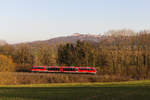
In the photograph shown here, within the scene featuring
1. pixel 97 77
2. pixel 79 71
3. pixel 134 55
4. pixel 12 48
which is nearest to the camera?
pixel 97 77

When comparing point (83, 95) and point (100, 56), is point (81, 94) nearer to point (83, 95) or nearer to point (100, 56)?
point (83, 95)

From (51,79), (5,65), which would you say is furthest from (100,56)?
(5,65)

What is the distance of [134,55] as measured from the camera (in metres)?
60.6

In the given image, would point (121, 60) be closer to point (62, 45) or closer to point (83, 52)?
point (83, 52)

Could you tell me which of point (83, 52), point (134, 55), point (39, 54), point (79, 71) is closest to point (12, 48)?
point (39, 54)

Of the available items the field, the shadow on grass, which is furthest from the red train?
the shadow on grass

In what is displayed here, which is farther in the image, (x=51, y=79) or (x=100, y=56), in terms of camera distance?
(x=100, y=56)

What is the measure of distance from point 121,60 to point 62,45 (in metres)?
22.8

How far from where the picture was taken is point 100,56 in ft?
210

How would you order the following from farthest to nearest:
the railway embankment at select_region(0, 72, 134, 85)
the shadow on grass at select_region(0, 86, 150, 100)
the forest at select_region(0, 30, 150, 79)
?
the forest at select_region(0, 30, 150, 79) → the railway embankment at select_region(0, 72, 134, 85) → the shadow on grass at select_region(0, 86, 150, 100)

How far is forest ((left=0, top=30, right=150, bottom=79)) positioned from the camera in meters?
59.2

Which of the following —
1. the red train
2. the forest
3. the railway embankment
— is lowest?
the railway embankment

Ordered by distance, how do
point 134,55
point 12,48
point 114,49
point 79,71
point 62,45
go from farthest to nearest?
point 12,48
point 62,45
point 114,49
point 134,55
point 79,71

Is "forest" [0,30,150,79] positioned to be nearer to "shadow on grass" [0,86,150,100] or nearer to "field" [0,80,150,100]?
"field" [0,80,150,100]
